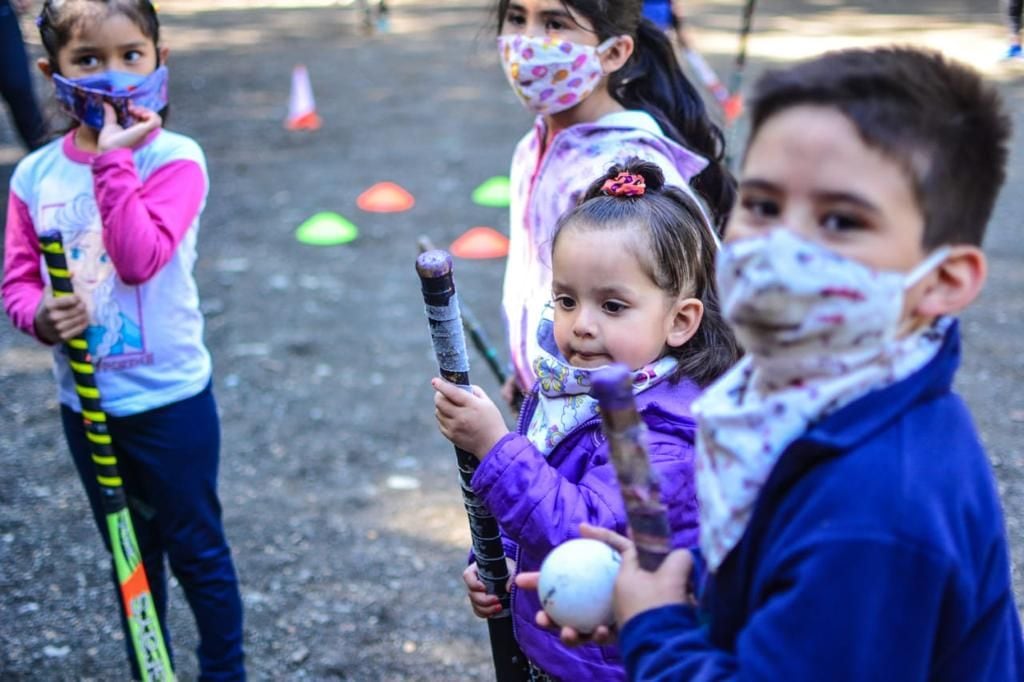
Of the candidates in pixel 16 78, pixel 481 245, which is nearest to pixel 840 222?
pixel 481 245

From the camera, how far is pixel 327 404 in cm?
524

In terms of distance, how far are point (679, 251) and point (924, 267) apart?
895 mm

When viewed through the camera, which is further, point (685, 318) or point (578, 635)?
point (685, 318)

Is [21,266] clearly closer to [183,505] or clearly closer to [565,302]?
[183,505]

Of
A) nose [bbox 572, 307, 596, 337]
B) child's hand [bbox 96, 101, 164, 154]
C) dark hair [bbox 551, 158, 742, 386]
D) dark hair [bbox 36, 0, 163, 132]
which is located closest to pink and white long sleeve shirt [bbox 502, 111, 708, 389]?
dark hair [bbox 551, 158, 742, 386]

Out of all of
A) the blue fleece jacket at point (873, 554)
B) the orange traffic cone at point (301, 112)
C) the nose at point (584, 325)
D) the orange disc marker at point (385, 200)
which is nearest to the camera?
the blue fleece jacket at point (873, 554)

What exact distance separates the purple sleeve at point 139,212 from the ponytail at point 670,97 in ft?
4.13

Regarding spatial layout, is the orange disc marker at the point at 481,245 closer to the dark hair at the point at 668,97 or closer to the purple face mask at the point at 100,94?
the dark hair at the point at 668,97

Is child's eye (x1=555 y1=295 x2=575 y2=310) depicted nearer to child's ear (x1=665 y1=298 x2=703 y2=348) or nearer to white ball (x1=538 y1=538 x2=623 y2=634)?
child's ear (x1=665 y1=298 x2=703 y2=348)

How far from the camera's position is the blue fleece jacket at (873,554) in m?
1.18

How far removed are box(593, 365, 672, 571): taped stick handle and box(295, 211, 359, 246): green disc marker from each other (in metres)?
5.93

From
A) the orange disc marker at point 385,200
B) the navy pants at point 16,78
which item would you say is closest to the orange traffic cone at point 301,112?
the orange disc marker at point 385,200

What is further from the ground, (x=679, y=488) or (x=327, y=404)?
(x=679, y=488)

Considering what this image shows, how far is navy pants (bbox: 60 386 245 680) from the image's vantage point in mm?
2924
